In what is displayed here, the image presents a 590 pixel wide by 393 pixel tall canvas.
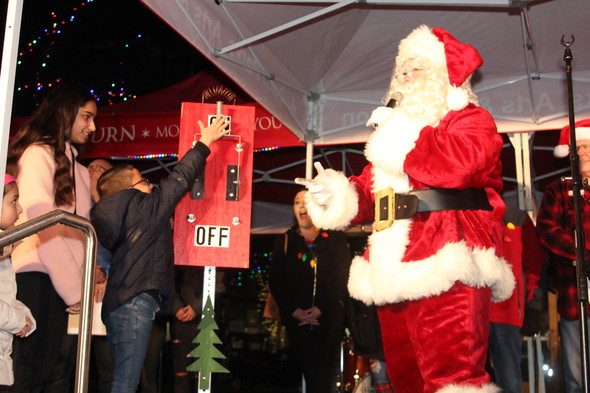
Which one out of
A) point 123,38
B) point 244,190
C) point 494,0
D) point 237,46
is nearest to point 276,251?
point 244,190

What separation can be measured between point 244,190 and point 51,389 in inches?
64.6

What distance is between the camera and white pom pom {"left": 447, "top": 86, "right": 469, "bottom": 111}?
298 cm

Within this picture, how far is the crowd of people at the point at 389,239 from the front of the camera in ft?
8.89

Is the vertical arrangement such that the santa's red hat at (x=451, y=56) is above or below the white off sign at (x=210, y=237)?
above

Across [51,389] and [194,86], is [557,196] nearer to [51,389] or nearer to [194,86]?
[51,389]

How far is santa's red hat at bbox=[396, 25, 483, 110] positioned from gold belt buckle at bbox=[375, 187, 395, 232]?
49 cm

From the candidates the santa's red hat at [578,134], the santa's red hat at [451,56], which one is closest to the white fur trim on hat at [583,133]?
the santa's red hat at [578,134]

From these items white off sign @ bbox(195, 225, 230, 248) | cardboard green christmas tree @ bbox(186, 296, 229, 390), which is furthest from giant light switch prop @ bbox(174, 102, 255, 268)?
cardboard green christmas tree @ bbox(186, 296, 229, 390)

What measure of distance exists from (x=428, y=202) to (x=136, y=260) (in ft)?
5.14

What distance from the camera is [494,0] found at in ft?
13.0

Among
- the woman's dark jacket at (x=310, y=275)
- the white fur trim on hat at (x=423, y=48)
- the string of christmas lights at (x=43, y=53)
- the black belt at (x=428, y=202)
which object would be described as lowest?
the woman's dark jacket at (x=310, y=275)

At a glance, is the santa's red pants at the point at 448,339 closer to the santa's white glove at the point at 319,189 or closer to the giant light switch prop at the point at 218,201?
the santa's white glove at the point at 319,189

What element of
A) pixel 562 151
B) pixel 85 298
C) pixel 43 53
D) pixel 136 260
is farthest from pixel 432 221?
pixel 43 53

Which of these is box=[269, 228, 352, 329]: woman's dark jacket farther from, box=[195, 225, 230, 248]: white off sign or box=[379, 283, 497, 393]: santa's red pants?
box=[379, 283, 497, 393]: santa's red pants
